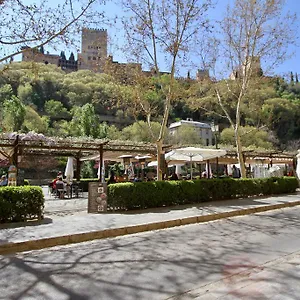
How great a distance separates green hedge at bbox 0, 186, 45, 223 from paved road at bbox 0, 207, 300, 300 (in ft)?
9.26

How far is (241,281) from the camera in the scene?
4266 millimetres

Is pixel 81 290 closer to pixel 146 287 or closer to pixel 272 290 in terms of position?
pixel 146 287

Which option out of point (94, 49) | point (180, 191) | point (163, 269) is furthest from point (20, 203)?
point (94, 49)

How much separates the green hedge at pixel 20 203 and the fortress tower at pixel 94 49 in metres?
4.52

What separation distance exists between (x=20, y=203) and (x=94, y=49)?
23.1ft

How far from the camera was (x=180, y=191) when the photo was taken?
490 inches

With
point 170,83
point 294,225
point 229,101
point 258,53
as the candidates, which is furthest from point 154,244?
point 229,101

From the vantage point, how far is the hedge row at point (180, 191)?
10.9 m

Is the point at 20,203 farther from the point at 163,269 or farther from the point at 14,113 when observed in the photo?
the point at 14,113

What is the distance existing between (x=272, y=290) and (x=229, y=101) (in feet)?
54.6

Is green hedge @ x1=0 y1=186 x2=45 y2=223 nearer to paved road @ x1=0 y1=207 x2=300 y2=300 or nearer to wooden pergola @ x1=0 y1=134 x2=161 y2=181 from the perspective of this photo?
paved road @ x1=0 y1=207 x2=300 y2=300

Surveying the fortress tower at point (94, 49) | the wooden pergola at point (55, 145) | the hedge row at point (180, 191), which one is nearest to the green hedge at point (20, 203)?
the hedge row at point (180, 191)

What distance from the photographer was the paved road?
154 inches

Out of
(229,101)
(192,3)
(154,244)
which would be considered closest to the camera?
(154,244)
